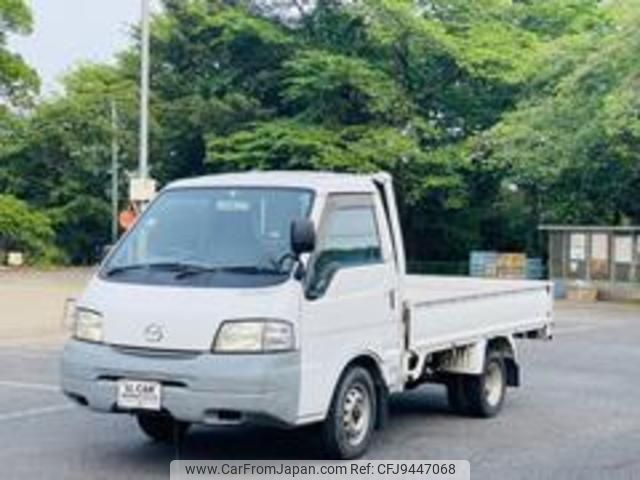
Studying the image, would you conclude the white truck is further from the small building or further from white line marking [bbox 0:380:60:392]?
the small building

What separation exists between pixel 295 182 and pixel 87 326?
1851 mm

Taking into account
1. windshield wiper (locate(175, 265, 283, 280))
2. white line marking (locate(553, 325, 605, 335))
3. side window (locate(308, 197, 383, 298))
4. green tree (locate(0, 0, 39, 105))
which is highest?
green tree (locate(0, 0, 39, 105))

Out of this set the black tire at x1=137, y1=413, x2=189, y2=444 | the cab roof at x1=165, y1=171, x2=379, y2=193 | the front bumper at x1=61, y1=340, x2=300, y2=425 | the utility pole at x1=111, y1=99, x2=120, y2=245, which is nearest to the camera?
the front bumper at x1=61, y1=340, x2=300, y2=425

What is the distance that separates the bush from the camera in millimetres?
44406

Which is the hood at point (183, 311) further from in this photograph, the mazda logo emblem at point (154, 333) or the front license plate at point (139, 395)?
the front license plate at point (139, 395)

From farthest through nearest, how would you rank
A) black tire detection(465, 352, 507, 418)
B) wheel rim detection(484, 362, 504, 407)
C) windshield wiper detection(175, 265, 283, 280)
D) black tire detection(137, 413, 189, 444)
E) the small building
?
the small building → wheel rim detection(484, 362, 504, 407) → black tire detection(465, 352, 507, 418) → black tire detection(137, 413, 189, 444) → windshield wiper detection(175, 265, 283, 280)

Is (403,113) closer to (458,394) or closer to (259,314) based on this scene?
(458,394)

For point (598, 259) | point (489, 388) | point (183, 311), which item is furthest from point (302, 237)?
point (598, 259)

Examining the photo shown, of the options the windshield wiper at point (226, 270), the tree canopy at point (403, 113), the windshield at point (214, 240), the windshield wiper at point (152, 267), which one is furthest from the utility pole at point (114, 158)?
the windshield wiper at point (226, 270)

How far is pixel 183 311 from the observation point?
7969 mm

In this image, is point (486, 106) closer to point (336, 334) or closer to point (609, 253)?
point (609, 253)

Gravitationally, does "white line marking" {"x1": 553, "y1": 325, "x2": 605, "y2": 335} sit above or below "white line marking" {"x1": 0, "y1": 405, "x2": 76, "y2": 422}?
above

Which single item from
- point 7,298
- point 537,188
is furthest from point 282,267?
point 537,188

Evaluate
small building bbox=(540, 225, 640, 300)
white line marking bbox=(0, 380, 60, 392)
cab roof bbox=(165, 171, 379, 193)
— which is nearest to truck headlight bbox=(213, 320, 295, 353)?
cab roof bbox=(165, 171, 379, 193)
